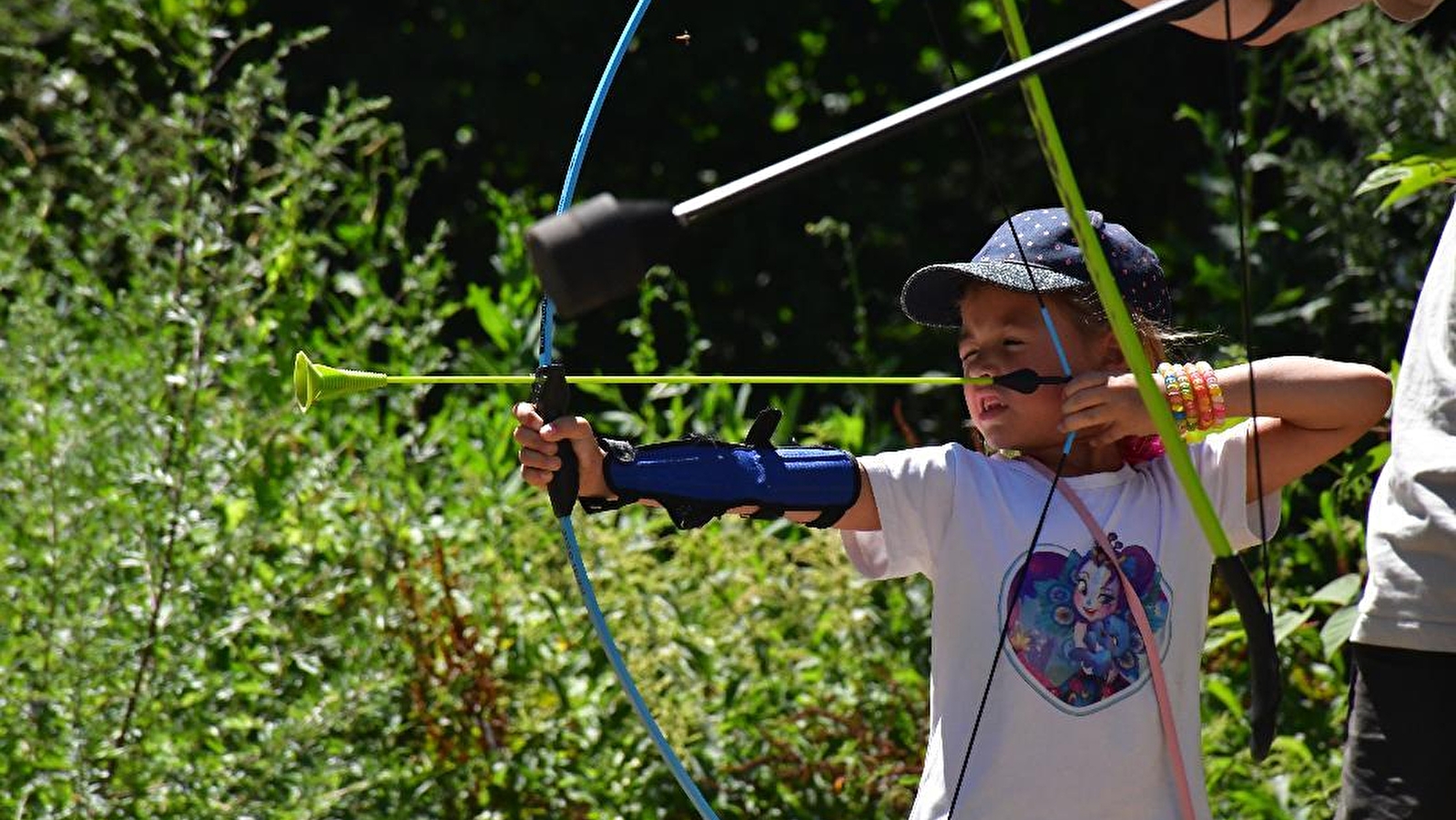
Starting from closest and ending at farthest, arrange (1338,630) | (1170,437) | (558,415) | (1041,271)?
(1170,437)
(558,415)
(1041,271)
(1338,630)

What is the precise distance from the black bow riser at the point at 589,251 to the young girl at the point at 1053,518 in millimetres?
338

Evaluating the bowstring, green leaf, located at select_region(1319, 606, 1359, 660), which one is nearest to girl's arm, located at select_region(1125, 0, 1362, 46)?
the bowstring

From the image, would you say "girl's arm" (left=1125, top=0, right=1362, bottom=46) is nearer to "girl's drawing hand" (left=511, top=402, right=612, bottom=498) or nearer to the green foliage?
the green foliage

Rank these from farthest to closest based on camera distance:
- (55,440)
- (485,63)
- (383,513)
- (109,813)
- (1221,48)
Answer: (485,63) < (1221,48) < (383,513) < (55,440) < (109,813)

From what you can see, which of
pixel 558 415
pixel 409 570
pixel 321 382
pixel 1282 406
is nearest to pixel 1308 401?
pixel 1282 406

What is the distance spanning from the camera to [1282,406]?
1837 millimetres

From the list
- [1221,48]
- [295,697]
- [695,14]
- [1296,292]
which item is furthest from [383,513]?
[1221,48]

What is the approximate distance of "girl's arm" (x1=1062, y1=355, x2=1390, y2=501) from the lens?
1794mm

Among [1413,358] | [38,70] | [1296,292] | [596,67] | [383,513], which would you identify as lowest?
[1413,358]

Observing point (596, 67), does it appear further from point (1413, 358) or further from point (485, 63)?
point (1413, 358)

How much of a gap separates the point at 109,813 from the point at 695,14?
2719mm

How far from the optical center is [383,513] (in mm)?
3010

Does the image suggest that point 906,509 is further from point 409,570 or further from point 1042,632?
point 409,570

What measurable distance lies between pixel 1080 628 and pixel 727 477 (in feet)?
1.24
